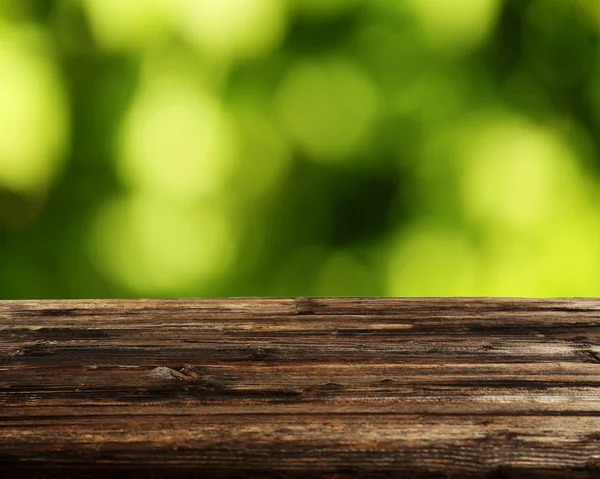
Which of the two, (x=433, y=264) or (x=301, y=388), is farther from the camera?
(x=433, y=264)

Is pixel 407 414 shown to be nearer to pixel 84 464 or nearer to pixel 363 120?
pixel 84 464

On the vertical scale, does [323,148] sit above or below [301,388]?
above

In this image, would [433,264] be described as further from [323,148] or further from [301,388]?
[301,388]

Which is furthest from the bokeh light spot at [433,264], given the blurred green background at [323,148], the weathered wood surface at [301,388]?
the weathered wood surface at [301,388]

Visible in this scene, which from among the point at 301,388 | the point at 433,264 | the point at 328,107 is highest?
the point at 328,107

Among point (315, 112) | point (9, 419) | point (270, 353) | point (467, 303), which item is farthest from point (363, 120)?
point (9, 419)

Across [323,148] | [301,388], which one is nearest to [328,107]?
[323,148]

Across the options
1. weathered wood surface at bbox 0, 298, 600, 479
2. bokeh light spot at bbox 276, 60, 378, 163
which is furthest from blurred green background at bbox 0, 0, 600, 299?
weathered wood surface at bbox 0, 298, 600, 479
